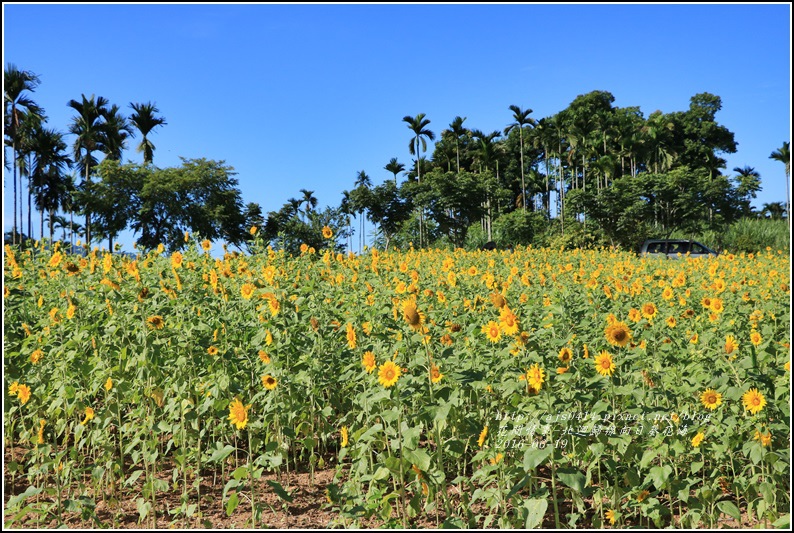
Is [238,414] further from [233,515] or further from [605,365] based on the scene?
[605,365]

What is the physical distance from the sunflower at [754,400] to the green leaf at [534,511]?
1095 mm

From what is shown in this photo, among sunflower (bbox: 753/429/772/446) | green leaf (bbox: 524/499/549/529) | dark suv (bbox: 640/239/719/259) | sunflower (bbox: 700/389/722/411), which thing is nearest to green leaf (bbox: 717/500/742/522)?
sunflower (bbox: 753/429/772/446)

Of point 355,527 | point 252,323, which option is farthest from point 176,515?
point 252,323

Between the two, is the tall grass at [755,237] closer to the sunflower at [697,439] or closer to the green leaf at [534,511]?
the sunflower at [697,439]

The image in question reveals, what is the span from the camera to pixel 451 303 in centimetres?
408

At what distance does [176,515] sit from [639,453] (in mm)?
2109

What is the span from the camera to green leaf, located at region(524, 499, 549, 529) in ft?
7.03

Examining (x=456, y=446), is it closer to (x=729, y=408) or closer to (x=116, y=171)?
(x=729, y=408)

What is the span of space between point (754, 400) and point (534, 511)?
1.18 m

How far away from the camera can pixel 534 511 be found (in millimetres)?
2178

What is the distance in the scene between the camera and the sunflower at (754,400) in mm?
2607

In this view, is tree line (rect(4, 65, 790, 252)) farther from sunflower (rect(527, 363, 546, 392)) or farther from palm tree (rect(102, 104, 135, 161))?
sunflower (rect(527, 363, 546, 392))

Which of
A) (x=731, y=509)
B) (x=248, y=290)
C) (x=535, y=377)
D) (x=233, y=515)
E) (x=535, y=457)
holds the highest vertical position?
(x=248, y=290)

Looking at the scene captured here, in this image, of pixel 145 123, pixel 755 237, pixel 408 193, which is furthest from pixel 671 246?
pixel 145 123
